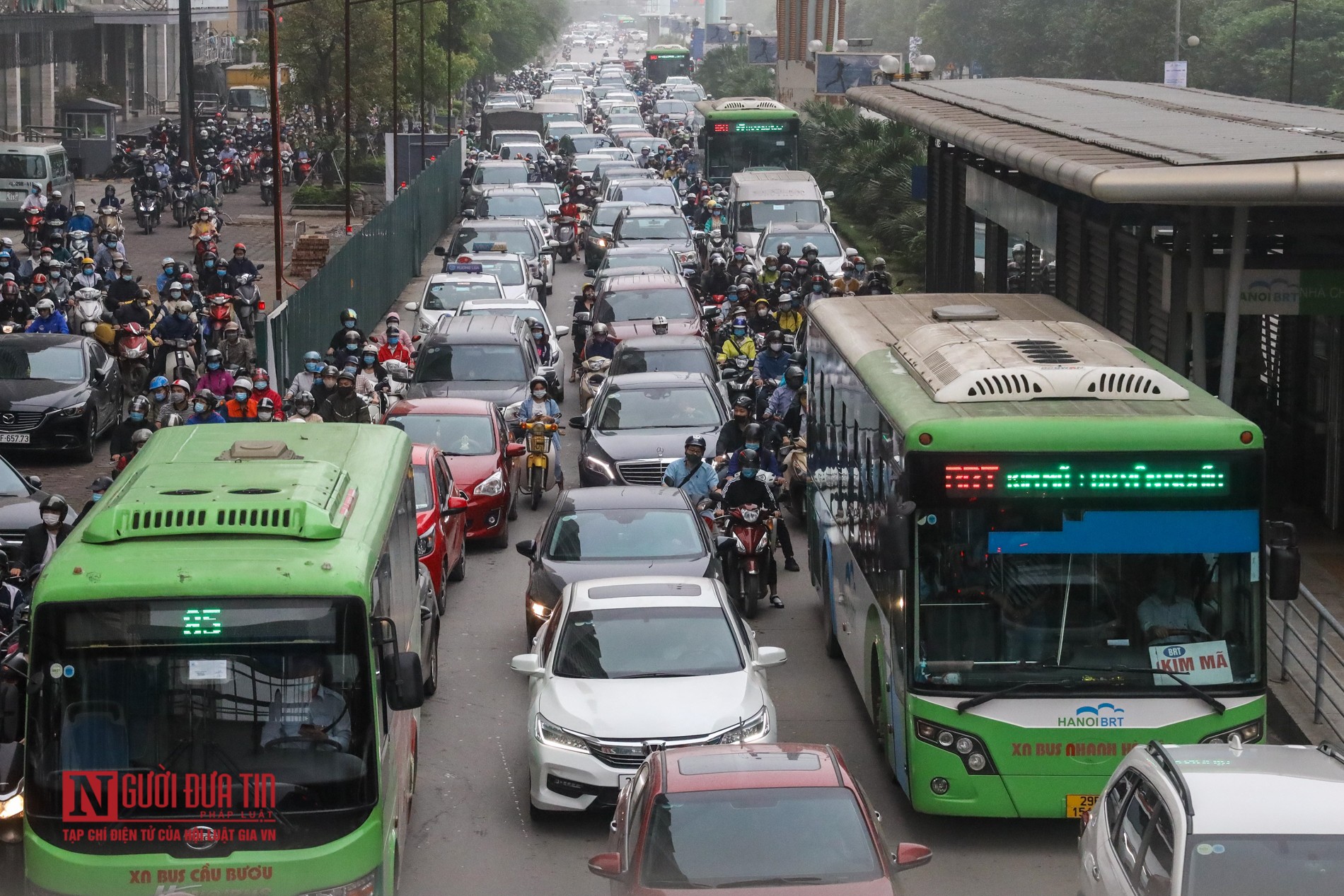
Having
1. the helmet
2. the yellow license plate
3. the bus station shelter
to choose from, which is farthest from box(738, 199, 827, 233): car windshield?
the yellow license plate

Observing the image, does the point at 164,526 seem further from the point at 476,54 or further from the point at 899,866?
the point at 476,54

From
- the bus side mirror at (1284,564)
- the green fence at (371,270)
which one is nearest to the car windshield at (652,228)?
the green fence at (371,270)

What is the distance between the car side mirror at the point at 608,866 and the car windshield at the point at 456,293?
70.1 feet

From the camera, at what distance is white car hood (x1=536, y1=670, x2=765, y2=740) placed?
11.1m

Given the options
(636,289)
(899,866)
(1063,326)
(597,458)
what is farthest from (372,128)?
(899,866)

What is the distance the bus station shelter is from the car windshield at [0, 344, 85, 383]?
1090 centimetres

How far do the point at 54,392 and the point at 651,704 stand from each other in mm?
14270

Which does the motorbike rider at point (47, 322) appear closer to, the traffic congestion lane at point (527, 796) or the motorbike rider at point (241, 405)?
the motorbike rider at point (241, 405)

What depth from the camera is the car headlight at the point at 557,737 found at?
11.1m

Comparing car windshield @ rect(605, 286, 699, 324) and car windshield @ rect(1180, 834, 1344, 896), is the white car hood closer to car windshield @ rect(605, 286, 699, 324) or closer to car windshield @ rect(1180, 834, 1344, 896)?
car windshield @ rect(1180, 834, 1344, 896)

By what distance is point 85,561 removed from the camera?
8.39 m

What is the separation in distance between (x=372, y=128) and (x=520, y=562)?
178 ft

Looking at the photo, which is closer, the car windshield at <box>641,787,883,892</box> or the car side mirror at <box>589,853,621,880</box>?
the car windshield at <box>641,787,883,892</box>

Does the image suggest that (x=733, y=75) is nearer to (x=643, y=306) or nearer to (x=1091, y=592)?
(x=643, y=306)
